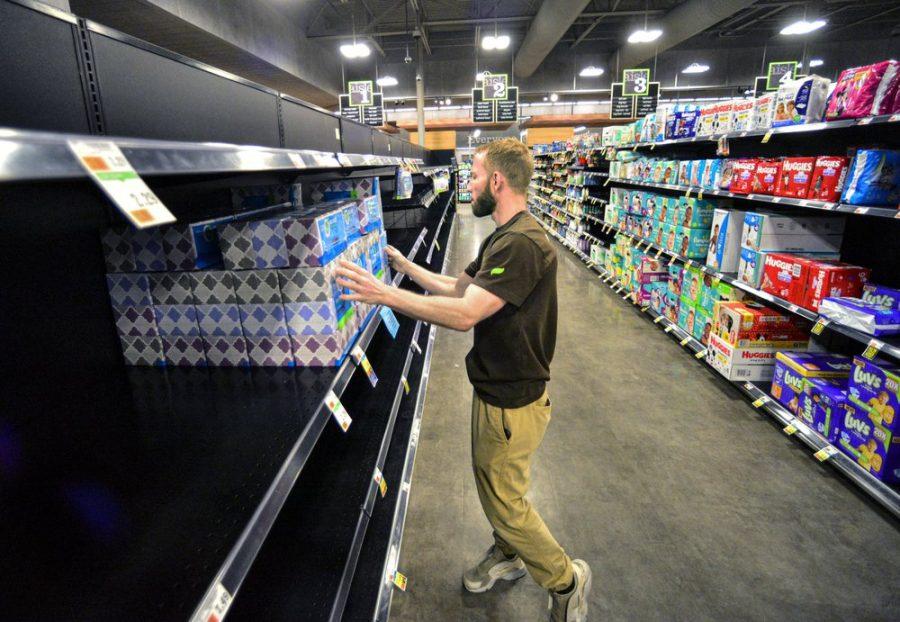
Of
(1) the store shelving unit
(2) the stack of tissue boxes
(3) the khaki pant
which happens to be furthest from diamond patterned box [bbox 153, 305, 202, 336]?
(1) the store shelving unit

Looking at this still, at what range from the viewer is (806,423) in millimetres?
2977

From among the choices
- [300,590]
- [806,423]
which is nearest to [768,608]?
[806,423]

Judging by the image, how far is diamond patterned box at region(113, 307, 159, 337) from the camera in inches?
54.2

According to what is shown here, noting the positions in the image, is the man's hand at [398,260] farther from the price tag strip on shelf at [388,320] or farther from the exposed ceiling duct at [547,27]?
the exposed ceiling duct at [547,27]

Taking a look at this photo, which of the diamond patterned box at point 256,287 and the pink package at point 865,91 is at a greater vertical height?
the pink package at point 865,91

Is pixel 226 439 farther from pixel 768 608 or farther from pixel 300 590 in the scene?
pixel 768 608

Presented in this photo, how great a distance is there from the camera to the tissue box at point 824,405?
272 cm

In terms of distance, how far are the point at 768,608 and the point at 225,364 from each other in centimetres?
230

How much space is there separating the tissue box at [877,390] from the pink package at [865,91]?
134cm

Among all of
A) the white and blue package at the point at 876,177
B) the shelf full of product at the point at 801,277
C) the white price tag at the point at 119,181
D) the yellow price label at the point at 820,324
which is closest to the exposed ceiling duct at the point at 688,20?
the shelf full of product at the point at 801,277

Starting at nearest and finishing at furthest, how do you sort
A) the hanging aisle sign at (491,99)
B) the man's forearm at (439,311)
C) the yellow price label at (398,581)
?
1. the man's forearm at (439,311)
2. the yellow price label at (398,581)
3. the hanging aisle sign at (491,99)

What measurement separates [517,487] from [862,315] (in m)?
2.14

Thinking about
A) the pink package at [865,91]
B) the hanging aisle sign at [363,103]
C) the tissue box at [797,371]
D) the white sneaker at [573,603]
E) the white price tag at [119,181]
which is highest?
the hanging aisle sign at [363,103]

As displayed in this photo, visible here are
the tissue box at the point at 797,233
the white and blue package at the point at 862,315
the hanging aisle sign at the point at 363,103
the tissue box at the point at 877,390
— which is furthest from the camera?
the hanging aisle sign at the point at 363,103
